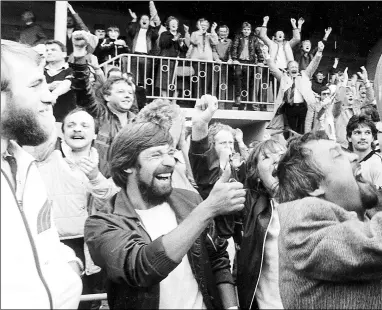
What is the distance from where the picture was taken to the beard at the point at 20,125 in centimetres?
105

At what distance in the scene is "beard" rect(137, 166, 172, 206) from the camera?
1.32 metres

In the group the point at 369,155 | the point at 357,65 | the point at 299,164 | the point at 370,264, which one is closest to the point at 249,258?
the point at 299,164

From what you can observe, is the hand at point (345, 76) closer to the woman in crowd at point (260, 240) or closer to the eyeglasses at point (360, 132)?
the eyeglasses at point (360, 132)

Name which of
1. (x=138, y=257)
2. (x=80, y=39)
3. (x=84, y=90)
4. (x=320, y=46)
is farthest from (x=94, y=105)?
(x=320, y=46)

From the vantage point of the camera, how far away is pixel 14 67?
1078 mm

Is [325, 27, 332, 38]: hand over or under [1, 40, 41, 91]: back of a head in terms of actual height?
over

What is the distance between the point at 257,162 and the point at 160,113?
310 millimetres

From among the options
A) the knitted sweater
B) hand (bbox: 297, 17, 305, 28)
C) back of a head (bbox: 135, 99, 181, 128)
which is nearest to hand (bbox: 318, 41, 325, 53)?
hand (bbox: 297, 17, 305, 28)

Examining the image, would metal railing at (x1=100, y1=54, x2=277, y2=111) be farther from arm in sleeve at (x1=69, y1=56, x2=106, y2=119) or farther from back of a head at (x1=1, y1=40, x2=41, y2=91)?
back of a head at (x1=1, y1=40, x2=41, y2=91)

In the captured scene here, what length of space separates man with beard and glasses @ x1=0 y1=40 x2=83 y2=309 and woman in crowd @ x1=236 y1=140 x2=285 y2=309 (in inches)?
20.8

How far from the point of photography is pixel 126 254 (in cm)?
116

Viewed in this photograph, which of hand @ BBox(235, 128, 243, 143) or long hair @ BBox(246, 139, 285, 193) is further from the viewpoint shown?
hand @ BBox(235, 128, 243, 143)

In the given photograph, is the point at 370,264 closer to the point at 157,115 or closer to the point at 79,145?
the point at 157,115

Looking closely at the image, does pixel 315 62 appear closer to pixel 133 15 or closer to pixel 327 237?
pixel 133 15
